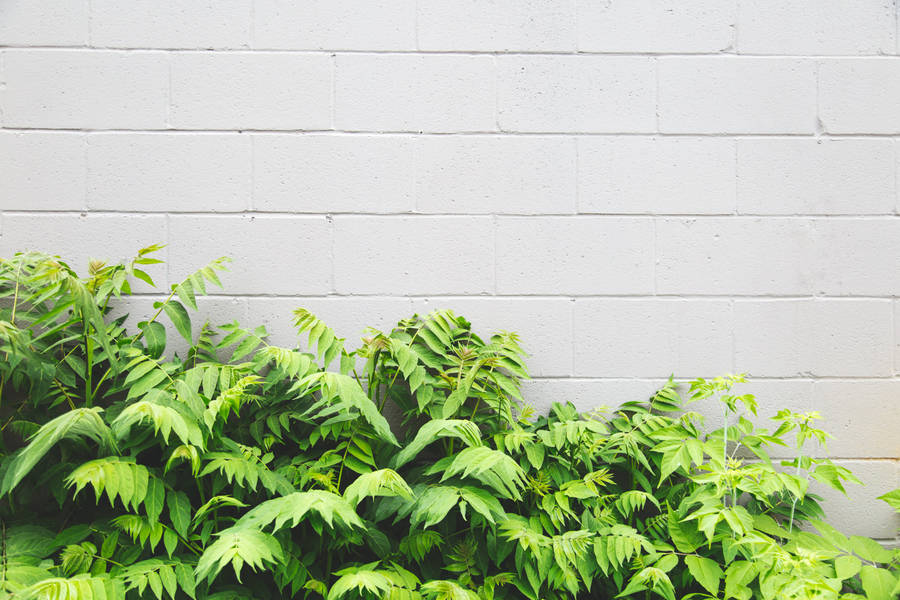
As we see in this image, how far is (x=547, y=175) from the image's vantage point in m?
2.21

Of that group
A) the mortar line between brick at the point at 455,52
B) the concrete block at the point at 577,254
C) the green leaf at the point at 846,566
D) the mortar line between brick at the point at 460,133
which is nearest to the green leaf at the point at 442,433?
the concrete block at the point at 577,254

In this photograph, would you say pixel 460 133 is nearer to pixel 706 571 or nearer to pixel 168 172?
pixel 168 172

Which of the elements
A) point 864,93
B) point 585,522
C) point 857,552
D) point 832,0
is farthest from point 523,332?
point 832,0

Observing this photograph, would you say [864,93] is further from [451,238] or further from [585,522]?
[585,522]

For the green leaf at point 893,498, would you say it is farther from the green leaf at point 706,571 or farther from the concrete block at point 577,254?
the concrete block at point 577,254

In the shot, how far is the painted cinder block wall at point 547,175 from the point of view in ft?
7.12

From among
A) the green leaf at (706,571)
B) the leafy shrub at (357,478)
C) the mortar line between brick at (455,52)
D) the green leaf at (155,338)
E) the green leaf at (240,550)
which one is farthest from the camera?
the mortar line between brick at (455,52)

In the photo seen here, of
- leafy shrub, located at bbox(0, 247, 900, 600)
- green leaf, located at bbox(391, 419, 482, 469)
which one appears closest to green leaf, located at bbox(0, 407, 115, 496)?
leafy shrub, located at bbox(0, 247, 900, 600)

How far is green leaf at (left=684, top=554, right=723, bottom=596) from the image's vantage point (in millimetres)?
1751

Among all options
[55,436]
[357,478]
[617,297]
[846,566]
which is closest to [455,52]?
[617,297]

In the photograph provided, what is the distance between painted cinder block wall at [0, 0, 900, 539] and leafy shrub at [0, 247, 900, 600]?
17 cm

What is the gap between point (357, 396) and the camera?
168cm

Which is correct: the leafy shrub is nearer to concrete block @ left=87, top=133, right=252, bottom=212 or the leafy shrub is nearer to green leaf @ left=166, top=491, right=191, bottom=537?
green leaf @ left=166, top=491, right=191, bottom=537

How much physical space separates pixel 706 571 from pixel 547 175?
1.37 m
